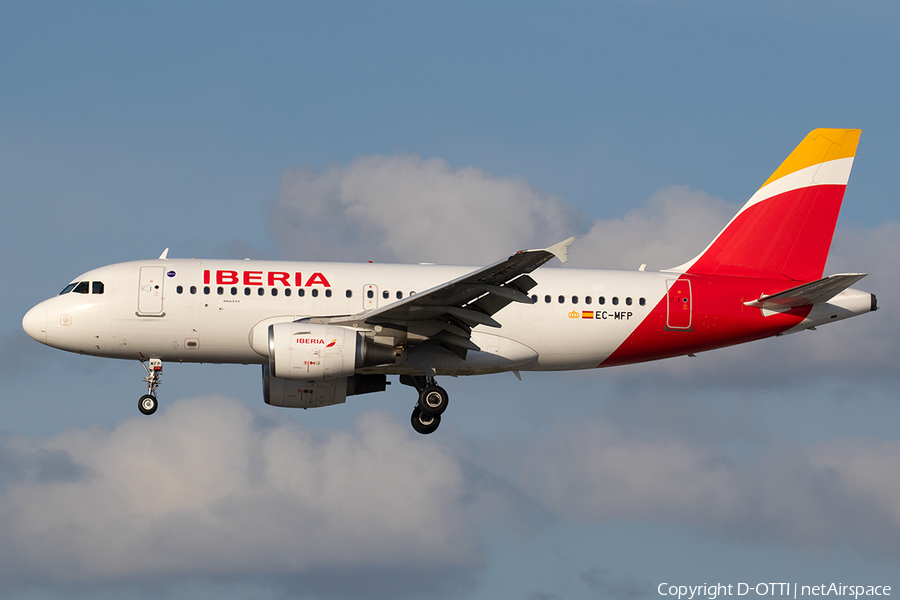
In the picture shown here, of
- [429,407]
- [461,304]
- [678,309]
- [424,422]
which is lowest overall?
[424,422]

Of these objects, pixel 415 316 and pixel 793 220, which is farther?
pixel 793 220

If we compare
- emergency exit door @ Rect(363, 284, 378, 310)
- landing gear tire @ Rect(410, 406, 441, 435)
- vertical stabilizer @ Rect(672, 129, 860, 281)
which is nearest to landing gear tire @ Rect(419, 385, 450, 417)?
landing gear tire @ Rect(410, 406, 441, 435)

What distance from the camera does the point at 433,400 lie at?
3103cm

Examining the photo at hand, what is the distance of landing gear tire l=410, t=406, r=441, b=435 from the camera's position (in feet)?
104

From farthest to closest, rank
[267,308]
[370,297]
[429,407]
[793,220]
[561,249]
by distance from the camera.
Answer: [793,220] < [429,407] < [370,297] < [267,308] < [561,249]

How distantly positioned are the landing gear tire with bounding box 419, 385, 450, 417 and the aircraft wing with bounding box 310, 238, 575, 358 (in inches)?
55.8

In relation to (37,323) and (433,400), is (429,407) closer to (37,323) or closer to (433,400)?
(433,400)

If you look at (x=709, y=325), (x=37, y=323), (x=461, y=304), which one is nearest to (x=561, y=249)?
(x=461, y=304)

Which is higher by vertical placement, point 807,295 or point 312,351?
point 807,295

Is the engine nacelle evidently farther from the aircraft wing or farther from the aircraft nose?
the aircraft nose

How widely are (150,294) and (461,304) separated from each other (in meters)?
8.87

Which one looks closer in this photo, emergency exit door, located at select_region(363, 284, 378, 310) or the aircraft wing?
the aircraft wing

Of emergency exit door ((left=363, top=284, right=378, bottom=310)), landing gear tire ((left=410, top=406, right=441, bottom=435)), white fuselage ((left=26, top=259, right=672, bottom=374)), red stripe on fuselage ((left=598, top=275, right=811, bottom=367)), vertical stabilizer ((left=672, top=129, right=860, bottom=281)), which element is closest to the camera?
white fuselage ((left=26, top=259, right=672, bottom=374))

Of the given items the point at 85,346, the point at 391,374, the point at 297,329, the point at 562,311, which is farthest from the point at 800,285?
the point at 85,346
